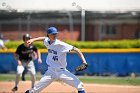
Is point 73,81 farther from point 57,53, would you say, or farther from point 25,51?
point 25,51

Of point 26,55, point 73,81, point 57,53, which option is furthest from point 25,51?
point 73,81

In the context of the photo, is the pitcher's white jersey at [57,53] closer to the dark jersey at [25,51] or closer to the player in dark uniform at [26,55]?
the player in dark uniform at [26,55]

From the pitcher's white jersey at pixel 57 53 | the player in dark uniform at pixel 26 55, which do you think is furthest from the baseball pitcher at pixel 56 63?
the player in dark uniform at pixel 26 55

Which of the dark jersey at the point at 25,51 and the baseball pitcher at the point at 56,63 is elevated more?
the baseball pitcher at the point at 56,63

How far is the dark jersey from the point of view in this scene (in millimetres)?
14033

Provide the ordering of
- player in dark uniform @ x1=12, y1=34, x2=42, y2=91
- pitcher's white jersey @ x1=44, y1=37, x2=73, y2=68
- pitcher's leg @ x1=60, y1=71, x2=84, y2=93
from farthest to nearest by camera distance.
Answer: player in dark uniform @ x1=12, y1=34, x2=42, y2=91 < pitcher's white jersey @ x1=44, y1=37, x2=73, y2=68 < pitcher's leg @ x1=60, y1=71, x2=84, y2=93

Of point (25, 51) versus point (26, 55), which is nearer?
point (25, 51)

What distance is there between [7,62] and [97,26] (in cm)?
1042

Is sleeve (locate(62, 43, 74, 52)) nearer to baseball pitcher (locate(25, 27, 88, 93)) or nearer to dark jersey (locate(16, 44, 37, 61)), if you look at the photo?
baseball pitcher (locate(25, 27, 88, 93))

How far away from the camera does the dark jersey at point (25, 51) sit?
14033 millimetres

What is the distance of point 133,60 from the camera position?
67.9ft

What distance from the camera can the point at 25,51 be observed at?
14.1 meters

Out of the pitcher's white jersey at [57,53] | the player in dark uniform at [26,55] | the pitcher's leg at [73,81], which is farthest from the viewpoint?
the player in dark uniform at [26,55]

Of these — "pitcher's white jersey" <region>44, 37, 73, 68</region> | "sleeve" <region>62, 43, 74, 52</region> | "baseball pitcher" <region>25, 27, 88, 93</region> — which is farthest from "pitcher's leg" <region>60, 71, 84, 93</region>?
"sleeve" <region>62, 43, 74, 52</region>
